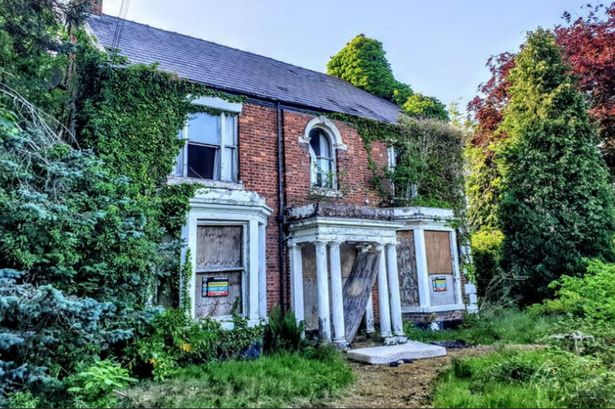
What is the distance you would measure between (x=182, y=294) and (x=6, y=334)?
11.3 feet

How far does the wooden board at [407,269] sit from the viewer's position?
37.0 feet

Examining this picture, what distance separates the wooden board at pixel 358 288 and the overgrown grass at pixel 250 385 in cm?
306

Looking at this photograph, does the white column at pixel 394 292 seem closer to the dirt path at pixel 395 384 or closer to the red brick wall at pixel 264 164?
the dirt path at pixel 395 384

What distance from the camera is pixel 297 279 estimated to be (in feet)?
31.9

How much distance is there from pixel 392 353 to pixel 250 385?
3645 mm

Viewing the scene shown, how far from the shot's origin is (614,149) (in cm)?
1630

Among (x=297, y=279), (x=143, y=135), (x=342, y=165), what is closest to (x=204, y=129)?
(x=143, y=135)

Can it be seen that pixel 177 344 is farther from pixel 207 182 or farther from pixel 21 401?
pixel 207 182

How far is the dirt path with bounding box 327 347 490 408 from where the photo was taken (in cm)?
550

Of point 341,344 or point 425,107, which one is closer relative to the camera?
point 341,344

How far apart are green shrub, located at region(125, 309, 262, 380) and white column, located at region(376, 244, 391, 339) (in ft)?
11.1

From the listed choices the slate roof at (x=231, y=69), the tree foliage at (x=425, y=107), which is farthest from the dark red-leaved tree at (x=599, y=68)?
the slate roof at (x=231, y=69)

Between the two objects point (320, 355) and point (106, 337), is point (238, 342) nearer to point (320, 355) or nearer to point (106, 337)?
point (320, 355)

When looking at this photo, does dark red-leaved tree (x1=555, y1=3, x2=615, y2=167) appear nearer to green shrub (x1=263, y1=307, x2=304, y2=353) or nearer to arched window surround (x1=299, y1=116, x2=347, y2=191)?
arched window surround (x1=299, y1=116, x2=347, y2=191)
